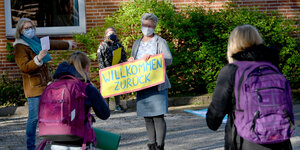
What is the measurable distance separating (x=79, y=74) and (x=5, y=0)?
792cm

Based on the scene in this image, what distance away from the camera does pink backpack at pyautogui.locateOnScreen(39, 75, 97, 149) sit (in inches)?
126

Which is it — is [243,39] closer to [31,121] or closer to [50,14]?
[31,121]

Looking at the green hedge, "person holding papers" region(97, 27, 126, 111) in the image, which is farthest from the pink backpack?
the green hedge

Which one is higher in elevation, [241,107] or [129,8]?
[129,8]

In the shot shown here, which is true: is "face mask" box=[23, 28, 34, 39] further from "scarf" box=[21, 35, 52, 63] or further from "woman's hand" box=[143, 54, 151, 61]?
"woman's hand" box=[143, 54, 151, 61]

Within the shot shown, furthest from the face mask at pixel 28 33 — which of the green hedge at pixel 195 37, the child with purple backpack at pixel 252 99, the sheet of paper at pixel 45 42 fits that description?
the green hedge at pixel 195 37

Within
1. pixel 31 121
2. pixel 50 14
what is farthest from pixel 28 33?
pixel 50 14

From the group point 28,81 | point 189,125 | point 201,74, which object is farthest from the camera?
point 201,74

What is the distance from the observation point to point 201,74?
999 centimetres

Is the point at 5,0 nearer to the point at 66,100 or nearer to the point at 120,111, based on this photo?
the point at 120,111

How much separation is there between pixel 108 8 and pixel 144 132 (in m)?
4.63

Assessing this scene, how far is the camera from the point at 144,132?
6.95 metres

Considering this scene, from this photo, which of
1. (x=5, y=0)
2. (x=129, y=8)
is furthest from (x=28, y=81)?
(x=5, y=0)

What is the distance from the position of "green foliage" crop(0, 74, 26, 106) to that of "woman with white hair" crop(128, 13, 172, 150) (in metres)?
5.25
